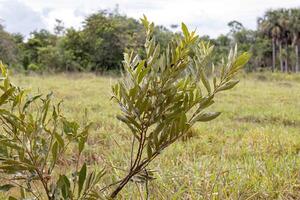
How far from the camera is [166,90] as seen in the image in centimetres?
71

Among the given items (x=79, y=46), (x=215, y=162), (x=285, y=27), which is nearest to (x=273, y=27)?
(x=285, y=27)

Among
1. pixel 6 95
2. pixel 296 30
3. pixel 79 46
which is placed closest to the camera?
pixel 6 95

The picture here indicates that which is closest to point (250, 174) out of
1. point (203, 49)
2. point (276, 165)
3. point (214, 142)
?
point (276, 165)

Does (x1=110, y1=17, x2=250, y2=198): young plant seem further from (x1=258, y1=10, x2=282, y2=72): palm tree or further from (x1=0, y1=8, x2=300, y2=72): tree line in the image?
(x1=258, y1=10, x2=282, y2=72): palm tree

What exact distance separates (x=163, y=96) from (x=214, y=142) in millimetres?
2829

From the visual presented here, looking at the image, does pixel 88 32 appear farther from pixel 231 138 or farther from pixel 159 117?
pixel 159 117

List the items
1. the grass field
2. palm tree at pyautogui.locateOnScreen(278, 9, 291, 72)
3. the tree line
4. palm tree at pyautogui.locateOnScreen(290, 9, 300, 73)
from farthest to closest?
palm tree at pyautogui.locateOnScreen(278, 9, 291, 72) < palm tree at pyautogui.locateOnScreen(290, 9, 300, 73) < the tree line < the grass field

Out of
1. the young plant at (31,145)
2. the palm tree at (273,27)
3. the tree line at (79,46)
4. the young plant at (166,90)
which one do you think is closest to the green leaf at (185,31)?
the young plant at (166,90)

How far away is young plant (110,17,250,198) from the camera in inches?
27.4

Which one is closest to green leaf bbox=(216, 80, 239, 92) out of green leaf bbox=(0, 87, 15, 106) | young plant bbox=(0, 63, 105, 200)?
young plant bbox=(0, 63, 105, 200)

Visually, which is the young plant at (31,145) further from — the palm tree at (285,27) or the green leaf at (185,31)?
the palm tree at (285,27)

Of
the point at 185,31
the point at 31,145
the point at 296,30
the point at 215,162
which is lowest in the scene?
the point at 215,162

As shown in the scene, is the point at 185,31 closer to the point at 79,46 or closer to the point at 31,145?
the point at 31,145

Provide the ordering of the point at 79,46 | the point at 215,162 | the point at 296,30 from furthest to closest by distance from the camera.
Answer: the point at 296,30 → the point at 79,46 → the point at 215,162
